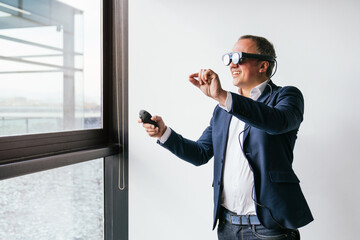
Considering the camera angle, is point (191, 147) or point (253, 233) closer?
point (253, 233)

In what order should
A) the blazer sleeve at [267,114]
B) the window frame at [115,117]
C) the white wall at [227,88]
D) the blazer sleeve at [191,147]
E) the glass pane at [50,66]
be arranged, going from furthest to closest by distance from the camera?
1. the window frame at [115,117]
2. the white wall at [227,88]
3. the glass pane at [50,66]
4. the blazer sleeve at [191,147]
5. the blazer sleeve at [267,114]

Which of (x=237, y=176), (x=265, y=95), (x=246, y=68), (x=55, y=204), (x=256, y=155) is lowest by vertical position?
(x=55, y=204)

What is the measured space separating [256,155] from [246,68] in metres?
0.39

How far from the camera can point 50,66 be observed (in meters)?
2.03

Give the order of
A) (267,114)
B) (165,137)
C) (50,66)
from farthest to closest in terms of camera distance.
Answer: (50,66)
(165,137)
(267,114)

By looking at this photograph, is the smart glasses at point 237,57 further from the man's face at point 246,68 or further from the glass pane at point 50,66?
the glass pane at point 50,66

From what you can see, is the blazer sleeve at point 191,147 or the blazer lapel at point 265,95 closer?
the blazer lapel at point 265,95

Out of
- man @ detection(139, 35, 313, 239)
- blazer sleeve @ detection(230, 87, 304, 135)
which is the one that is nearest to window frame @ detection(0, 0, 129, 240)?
man @ detection(139, 35, 313, 239)

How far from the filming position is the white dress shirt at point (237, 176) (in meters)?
1.46

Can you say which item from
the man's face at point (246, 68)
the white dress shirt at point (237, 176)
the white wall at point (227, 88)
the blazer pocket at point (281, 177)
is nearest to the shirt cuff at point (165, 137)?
the white dress shirt at point (237, 176)

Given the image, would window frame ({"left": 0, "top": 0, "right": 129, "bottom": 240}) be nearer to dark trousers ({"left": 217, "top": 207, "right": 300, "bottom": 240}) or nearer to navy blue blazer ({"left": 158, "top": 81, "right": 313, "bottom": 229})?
dark trousers ({"left": 217, "top": 207, "right": 300, "bottom": 240})

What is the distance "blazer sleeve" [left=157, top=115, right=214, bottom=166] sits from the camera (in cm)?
163

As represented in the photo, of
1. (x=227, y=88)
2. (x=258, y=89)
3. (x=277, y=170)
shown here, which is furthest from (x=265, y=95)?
(x=227, y=88)

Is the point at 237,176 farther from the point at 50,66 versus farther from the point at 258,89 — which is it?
the point at 50,66
